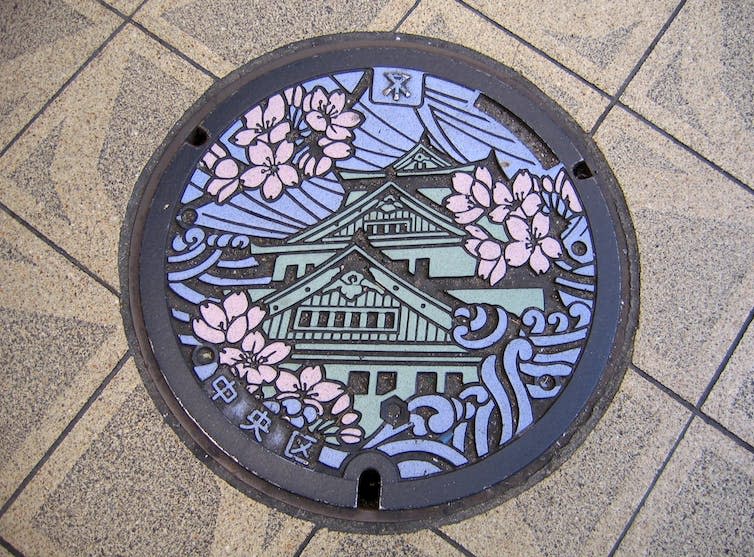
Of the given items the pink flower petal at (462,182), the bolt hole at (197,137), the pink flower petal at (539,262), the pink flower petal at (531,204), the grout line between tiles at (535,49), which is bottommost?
the bolt hole at (197,137)

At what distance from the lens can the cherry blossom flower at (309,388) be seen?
1878 millimetres

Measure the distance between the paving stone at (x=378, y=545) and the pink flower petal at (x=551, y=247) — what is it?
879 millimetres

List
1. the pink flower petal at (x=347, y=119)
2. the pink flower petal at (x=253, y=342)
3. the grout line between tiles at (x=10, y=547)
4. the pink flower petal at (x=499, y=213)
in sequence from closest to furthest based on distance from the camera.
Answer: the grout line between tiles at (x=10, y=547) < the pink flower petal at (x=253, y=342) < the pink flower petal at (x=499, y=213) < the pink flower petal at (x=347, y=119)

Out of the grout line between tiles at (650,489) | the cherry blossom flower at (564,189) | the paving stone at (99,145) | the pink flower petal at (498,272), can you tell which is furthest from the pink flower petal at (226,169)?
the grout line between tiles at (650,489)

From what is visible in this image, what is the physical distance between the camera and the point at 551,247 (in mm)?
2012

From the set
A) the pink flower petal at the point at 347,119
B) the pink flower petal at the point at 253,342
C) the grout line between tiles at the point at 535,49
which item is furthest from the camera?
the grout line between tiles at the point at 535,49

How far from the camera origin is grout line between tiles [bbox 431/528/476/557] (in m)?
1.82

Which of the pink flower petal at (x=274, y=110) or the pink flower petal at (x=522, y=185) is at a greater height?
the pink flower petal at (x=522, y=185)

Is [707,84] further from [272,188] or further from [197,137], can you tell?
[197,137]

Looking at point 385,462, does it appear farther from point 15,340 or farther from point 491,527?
point 15,340

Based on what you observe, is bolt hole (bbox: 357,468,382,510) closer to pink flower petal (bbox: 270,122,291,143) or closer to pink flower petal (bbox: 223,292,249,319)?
pink flower petal (bbox: 223,292,249,319)

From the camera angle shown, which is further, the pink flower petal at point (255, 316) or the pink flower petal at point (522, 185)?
the pink flower petal at point (522, 185)

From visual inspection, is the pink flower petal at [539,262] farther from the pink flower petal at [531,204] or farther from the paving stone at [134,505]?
the paving stone at [134,505]

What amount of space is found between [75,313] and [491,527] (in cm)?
137
